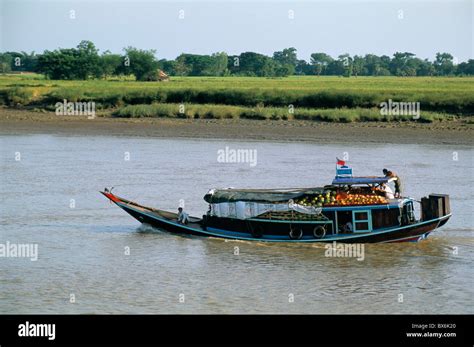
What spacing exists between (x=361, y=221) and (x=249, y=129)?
20.1 metres

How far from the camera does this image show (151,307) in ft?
48.5

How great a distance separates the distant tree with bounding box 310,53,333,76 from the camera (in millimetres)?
104500

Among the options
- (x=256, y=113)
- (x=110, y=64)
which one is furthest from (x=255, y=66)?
(x=256, y=113)

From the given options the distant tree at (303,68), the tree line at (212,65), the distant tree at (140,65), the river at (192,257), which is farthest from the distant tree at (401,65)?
the river at (192,257)

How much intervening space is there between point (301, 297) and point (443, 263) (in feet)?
12.3

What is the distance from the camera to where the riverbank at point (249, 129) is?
3541 cm

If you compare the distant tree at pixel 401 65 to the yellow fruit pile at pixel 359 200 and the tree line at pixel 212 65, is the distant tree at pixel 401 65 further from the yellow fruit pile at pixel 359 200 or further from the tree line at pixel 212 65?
the yellow fruit pile at pixel 359 200

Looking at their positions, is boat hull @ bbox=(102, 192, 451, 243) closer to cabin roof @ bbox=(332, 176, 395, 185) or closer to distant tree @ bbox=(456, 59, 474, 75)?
cabin roof @ bbox=(332, 176, 395, 185)

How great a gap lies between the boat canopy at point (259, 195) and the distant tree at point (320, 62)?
85.9 meters

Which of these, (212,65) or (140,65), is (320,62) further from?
(140,65)

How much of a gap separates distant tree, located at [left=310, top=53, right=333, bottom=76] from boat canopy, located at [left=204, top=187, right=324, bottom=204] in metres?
85.9
